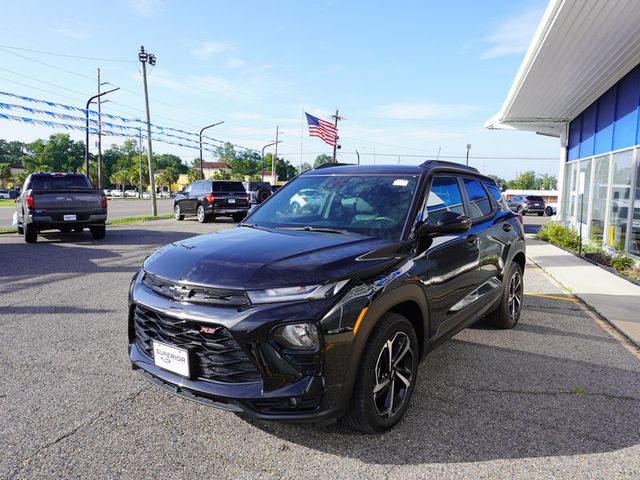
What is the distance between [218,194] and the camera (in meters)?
20.0

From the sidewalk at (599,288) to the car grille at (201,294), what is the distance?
4.48m

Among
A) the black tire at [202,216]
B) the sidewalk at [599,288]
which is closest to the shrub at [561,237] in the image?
the sidewalk at [599,288]

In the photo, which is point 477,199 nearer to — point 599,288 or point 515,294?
point 515,294

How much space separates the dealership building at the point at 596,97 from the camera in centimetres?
880

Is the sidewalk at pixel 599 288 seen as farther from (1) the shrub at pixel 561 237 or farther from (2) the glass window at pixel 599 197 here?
(2) the glass window at pixel 599 197

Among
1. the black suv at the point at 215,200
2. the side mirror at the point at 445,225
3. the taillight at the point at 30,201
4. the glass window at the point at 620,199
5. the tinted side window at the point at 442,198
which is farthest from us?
the black suv at the point at 215,200

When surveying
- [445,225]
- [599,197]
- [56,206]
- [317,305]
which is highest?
[599,197]

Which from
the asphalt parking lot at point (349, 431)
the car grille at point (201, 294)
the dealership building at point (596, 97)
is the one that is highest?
the dealership building at point (596, 97)

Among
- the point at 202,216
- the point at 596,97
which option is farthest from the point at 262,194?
the point at 202,216

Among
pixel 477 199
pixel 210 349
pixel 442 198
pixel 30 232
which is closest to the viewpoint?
pixel 210 349

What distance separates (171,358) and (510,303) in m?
3.86

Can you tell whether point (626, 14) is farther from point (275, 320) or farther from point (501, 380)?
point (275, 320)

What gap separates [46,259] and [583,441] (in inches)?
389

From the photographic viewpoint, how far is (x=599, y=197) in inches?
517
